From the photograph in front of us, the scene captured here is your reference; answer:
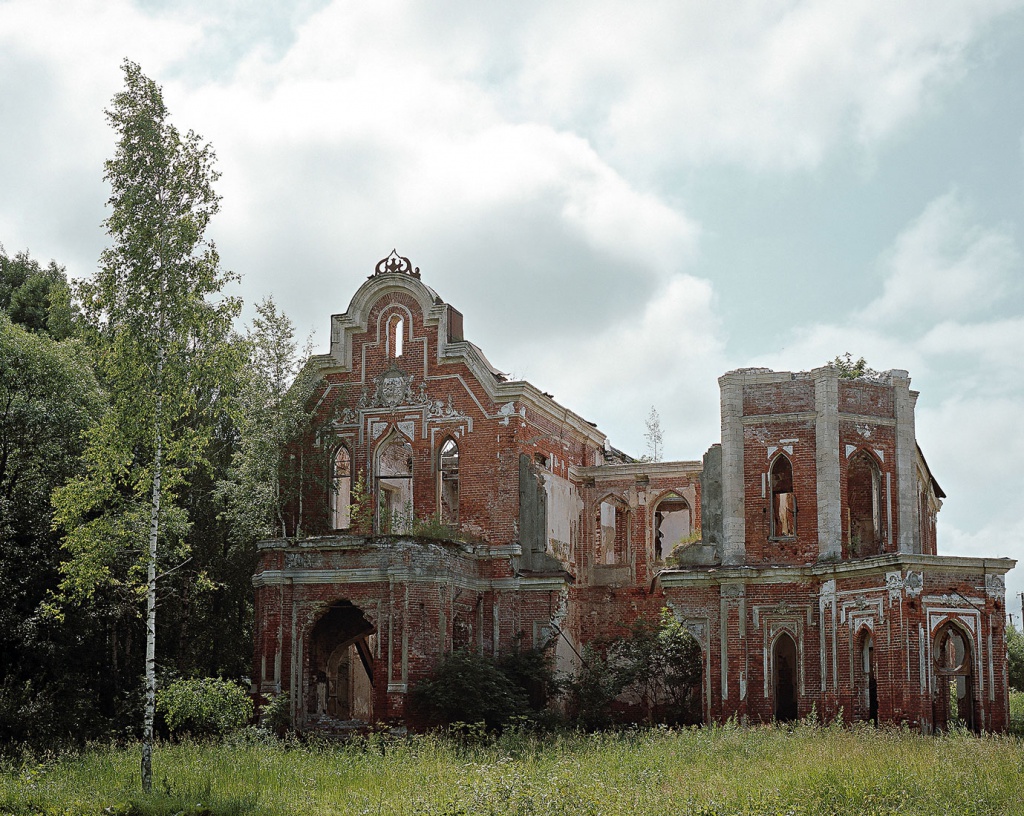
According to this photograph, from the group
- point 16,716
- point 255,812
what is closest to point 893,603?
point 255,812

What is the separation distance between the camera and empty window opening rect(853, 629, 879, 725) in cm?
2322

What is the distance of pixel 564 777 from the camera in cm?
1642

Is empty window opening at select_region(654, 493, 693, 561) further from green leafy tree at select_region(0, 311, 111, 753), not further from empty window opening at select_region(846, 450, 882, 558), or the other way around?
green leafy tree at select_region(0, 311, 111, 753)

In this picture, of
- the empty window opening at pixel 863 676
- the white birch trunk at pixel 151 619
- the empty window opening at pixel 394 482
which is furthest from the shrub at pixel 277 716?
the empty window opening at pixel 863 676

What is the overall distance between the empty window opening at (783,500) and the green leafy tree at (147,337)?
1296 cm

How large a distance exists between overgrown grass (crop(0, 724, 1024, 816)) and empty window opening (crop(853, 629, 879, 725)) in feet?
7.78

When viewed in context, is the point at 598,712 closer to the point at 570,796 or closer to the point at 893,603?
the point at 893,603

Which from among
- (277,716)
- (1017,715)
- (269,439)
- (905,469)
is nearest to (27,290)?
(269,439)

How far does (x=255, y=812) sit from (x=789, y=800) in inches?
277

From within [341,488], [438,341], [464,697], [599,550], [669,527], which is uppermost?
[438,341]

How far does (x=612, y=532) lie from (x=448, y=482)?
467 cm

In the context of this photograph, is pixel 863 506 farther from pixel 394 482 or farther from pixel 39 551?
pixel 39 551

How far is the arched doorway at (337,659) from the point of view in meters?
24.3

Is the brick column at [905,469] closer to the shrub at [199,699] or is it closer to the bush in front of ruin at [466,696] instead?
the bush in front of ruin at [466,696]
